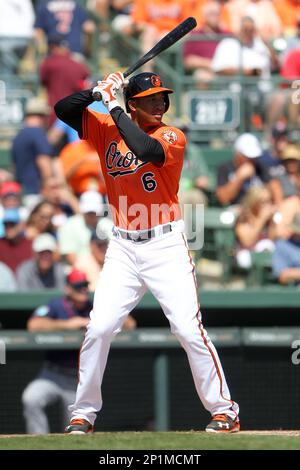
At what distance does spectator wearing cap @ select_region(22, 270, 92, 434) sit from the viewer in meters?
9.42

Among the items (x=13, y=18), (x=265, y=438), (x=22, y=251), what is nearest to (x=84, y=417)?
(x=265, y=438)

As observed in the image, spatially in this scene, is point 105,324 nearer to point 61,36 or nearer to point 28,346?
point 28,346

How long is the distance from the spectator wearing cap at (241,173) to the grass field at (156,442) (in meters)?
5.00

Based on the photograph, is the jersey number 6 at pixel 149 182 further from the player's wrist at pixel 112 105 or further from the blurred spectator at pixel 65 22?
the blurred spectator at pixel 65 22

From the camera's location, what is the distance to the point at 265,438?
633 centimetres

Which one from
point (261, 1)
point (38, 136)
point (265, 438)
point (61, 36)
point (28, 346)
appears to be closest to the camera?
point (265, 438)

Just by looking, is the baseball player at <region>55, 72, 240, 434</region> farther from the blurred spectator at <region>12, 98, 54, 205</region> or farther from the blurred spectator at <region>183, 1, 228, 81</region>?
the blurred spectator at <region>183, 1, 228, 81</region>

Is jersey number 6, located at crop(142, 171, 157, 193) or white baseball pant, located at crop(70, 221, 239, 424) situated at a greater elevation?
jersey number 6, located at crop(142, 171, 157, 193)

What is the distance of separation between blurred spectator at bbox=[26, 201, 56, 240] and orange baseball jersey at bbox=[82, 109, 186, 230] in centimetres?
394

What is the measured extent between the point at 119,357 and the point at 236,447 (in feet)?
12.9

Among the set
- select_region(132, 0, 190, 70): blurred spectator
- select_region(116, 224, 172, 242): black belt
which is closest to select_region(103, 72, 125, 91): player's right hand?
select_region(116, 224, 172, 242): black belt

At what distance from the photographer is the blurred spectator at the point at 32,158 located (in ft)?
37.9

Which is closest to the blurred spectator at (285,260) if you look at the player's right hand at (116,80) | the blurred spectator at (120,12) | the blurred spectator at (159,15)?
the player's right hand at (116,80)

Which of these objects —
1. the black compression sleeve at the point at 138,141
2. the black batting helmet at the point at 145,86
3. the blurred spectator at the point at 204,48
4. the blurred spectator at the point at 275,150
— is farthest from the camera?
the blurred spectator at the point at 204,48
